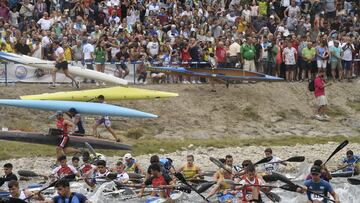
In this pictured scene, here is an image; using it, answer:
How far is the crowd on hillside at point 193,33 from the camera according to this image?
39.2 m

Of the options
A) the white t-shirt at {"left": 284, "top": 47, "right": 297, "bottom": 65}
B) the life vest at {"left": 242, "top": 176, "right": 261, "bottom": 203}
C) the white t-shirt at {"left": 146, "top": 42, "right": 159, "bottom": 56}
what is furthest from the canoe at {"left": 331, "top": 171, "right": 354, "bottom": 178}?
the white t-shirt at {"left": 146, "top": 42, "right": 159, "bottom": 56}

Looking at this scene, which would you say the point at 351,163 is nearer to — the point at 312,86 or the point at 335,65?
the point at 312,86

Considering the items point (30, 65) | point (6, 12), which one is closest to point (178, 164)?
point (30, 65)

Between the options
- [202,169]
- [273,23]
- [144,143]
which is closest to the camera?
[202,169]

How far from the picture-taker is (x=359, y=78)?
4412cm

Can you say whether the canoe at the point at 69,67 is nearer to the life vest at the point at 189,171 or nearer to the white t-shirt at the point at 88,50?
the white t-shirt at the point at 88,50

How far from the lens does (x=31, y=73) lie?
38969 millimetres

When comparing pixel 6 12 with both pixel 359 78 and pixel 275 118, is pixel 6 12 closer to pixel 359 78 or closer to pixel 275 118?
pixel 275 118

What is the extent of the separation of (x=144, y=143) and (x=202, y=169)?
3271mm

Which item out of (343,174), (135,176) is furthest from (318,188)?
(343,174)

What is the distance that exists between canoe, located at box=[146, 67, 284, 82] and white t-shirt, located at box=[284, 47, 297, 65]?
0.69m

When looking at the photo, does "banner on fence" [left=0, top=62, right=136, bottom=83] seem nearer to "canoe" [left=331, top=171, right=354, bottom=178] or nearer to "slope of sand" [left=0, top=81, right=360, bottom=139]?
"slope of sand" [left=0, top=81, right=360, bottom=139]

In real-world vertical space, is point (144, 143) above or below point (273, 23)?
below

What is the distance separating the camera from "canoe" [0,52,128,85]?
38.0 meters
